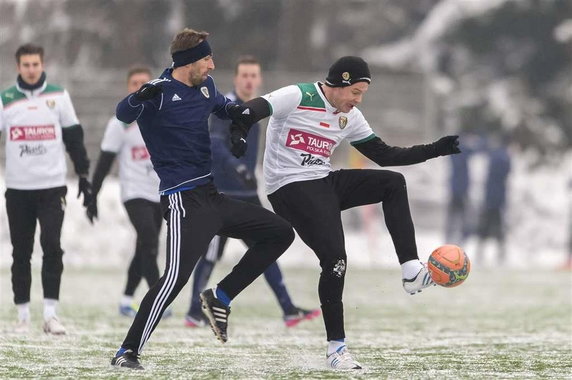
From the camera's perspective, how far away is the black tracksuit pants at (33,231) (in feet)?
35.1

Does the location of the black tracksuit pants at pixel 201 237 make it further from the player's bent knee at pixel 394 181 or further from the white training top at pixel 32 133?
the white training top at pixel 32 133

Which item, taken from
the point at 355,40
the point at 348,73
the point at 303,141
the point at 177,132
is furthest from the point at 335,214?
the point at 355,40

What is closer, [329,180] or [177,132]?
[177,132]

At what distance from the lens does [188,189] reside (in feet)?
27.3

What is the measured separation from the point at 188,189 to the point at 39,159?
270cm

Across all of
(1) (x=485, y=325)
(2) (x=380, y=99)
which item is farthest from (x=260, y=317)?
(2) (x=380, y=99)

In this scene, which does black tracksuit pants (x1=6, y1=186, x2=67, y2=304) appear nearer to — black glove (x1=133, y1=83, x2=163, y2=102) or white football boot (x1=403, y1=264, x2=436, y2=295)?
black glove (x1=133, y1=83, x2=163, y2=102)

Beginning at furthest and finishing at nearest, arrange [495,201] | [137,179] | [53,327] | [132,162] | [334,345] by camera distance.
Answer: [495,201] → [132,162] → [137,179] → [53,327] → [334,345]

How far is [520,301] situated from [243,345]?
611cm

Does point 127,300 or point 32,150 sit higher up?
point 32,150

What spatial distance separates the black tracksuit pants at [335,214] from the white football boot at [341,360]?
0.12 meters

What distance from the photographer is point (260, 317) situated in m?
13.0

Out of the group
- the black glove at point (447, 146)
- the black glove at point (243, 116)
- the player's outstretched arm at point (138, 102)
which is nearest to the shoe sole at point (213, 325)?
the black glove at point (243, 116)

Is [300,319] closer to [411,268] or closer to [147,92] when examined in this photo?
[411,268]
